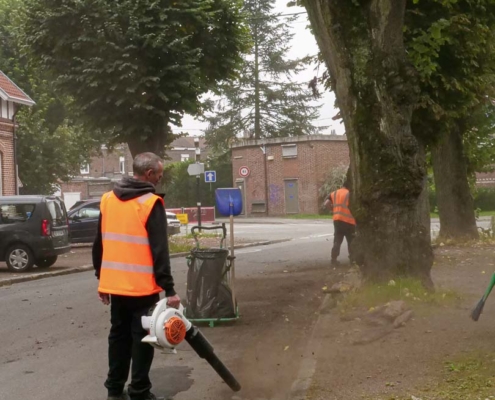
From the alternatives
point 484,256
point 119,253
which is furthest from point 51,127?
point 119,253

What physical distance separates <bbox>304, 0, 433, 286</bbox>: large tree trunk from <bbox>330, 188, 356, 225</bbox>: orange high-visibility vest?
19.7 ft

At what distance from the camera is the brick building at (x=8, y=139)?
104ft

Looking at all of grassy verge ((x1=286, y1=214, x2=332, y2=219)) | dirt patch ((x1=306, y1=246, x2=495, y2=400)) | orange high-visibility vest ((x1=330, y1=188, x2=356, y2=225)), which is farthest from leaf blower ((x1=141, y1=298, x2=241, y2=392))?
grassy verge ((x1=286, y1=214, x2=332, y2=219))

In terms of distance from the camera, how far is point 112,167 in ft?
268

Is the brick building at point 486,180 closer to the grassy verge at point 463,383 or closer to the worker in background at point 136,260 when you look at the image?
the grassy verge at point 463,383

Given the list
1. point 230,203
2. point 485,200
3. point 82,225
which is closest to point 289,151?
point 485,200

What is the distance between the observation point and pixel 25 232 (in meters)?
18.7

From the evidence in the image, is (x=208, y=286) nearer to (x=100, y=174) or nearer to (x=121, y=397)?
(x=121, y=397)

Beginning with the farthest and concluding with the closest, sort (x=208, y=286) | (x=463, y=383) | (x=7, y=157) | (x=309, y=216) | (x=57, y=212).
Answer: (x=309, y=216), (x=7, y=157), (x=57, y=212), (x=208, y=286), (x=463, y=383)

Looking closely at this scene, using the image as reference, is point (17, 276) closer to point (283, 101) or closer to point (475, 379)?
point (475, 379)

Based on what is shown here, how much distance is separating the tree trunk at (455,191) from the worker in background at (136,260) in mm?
15267

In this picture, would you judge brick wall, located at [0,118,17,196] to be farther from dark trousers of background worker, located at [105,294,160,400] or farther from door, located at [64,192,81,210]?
door, located at [64,192,81,210]

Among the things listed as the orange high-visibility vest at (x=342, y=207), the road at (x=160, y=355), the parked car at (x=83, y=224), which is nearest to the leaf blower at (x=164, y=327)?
the road at (x=160, y=355)

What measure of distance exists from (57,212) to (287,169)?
122 ft
